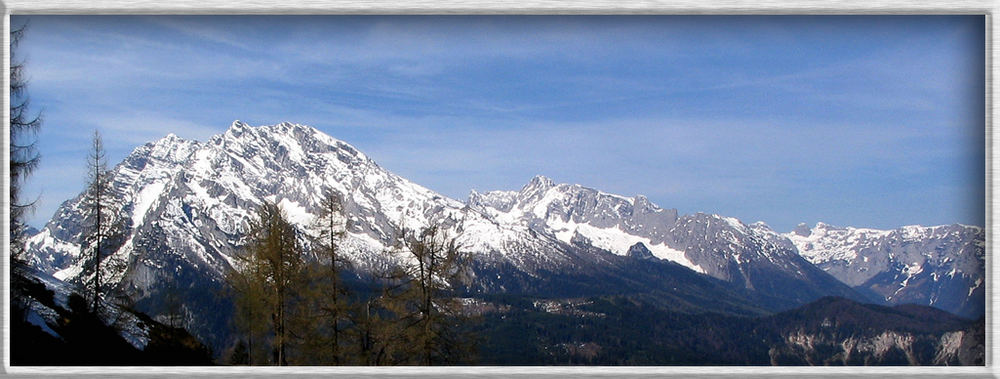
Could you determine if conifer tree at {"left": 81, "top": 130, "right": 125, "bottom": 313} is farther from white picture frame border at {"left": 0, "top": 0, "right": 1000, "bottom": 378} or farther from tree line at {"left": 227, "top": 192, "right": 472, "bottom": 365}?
white picture frame border at {"left": 0, "top": 0, "right": 1000, "bottom": 378}

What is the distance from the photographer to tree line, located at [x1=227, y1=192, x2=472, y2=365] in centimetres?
770

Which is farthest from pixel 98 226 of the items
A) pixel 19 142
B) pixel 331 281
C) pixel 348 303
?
pixel 348 303

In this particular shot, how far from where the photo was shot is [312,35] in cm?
820

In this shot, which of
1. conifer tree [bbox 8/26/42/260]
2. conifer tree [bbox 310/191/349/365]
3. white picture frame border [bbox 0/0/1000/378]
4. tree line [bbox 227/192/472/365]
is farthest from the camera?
conifer tree [bbox 310/191/349/365]

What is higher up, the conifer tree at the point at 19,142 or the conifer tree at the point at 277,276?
the conifer tree at the point at 19,142

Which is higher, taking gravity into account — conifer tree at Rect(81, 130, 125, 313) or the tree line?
conifer tree at Rect(81, 130, 125, 313)

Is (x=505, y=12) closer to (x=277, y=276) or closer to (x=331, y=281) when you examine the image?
(x=331, y=281)

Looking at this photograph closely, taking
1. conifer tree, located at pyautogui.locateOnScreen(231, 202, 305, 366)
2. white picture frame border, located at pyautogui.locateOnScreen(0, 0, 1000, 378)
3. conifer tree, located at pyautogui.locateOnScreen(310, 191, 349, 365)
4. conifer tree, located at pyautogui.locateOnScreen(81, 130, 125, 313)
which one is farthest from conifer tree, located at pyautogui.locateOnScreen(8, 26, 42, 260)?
conifer tree, located at pyautogui.locateOnScreen(310, 191, 349, 365)

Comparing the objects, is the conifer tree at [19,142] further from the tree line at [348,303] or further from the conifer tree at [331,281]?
the conifer tree at [331,281]

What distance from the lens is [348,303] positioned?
816 cm

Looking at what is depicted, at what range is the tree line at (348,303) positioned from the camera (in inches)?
303

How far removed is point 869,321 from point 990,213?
236ft

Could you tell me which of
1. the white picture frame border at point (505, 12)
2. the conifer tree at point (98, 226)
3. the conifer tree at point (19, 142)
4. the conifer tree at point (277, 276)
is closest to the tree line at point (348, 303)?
the conifer tree at point (277, 276)

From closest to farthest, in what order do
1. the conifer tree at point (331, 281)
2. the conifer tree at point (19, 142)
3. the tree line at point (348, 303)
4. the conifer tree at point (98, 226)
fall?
the conifer tree at point (19, 142) < the tree line at point (348, 303) < the conifer tree at point (331, 281) < the conifer tree at point (98, 226)
